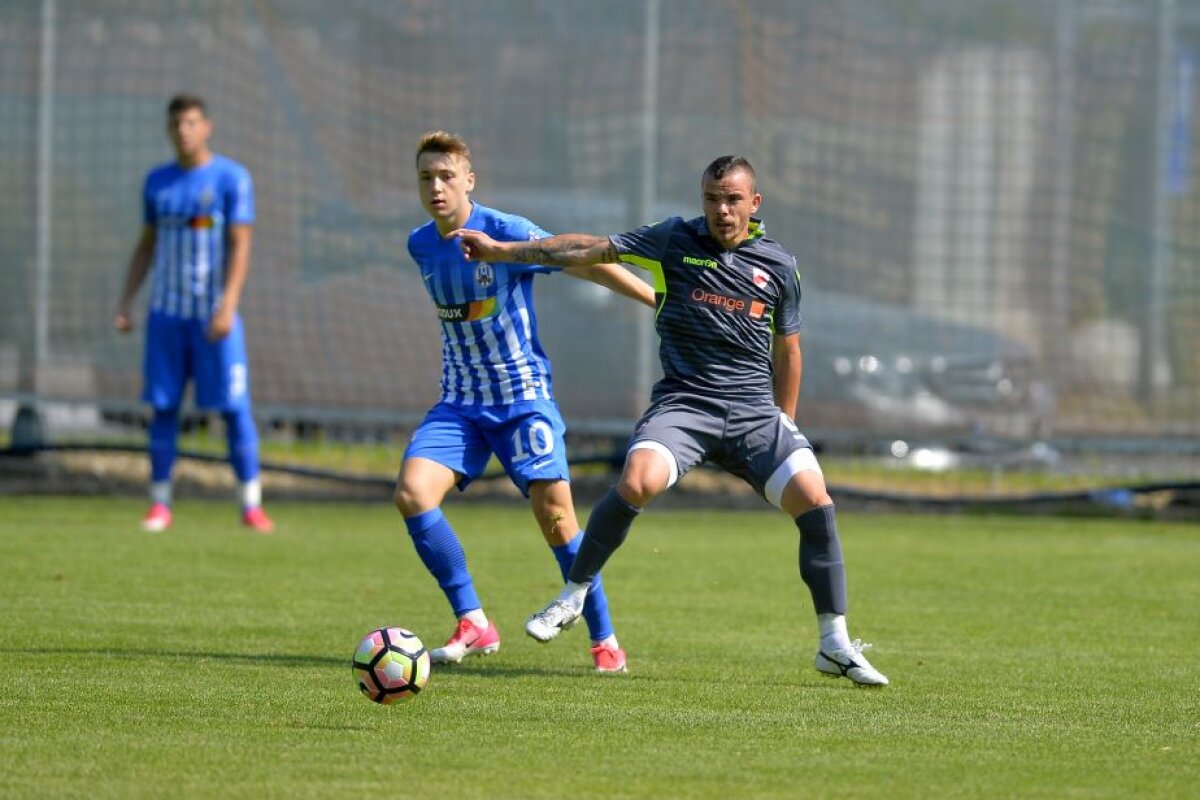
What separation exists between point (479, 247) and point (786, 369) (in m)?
1.28

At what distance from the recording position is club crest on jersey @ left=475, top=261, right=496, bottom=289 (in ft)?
24.4

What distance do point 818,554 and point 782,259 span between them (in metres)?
1.13

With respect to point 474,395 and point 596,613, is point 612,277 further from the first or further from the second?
point 596,613

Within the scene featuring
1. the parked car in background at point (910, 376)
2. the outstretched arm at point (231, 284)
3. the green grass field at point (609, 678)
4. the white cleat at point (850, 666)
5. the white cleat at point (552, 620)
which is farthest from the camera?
the parked car in background at point (910, 376)

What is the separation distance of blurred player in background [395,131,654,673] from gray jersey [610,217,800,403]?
0.24 m

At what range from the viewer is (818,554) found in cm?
692

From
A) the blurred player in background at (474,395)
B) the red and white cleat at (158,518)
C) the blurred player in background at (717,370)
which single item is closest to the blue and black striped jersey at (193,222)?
the red and white cleat at (158,518)

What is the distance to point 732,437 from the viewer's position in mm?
7051

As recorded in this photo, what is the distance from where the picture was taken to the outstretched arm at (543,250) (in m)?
6.90

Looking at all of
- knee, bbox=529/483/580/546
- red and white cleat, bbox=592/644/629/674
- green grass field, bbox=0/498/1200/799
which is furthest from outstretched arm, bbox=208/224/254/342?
red and white cleat, bbox=592/644/629/674

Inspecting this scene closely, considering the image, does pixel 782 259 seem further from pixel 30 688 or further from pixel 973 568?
pixel 973 568

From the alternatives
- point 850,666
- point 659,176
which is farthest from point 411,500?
point 659,176

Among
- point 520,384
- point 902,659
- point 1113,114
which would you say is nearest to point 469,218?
point 520,384

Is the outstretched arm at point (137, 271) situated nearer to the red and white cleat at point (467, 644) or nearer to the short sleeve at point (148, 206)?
the short sleeve at point (148, 206)
